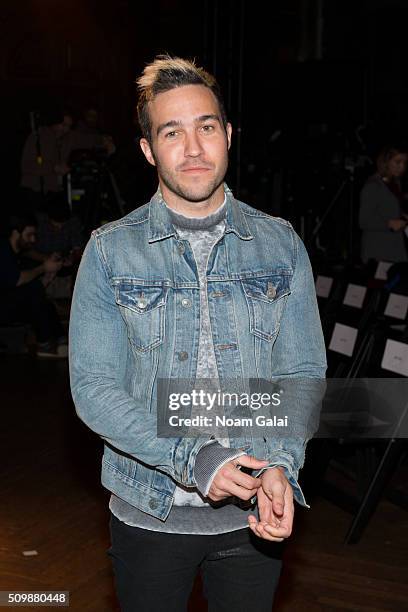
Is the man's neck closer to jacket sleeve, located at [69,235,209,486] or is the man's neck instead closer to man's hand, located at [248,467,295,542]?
jacket sleeve, located at [69,235,209,486]

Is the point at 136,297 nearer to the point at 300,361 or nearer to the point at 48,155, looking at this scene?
the point at 300,361

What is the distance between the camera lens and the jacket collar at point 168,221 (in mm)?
1593

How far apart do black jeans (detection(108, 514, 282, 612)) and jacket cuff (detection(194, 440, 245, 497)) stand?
0.55 ft

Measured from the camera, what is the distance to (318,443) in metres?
3.92

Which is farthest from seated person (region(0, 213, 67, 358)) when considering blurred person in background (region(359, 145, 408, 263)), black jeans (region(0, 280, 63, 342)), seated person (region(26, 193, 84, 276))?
blurred person in background (region(359, 145, 408, 263))

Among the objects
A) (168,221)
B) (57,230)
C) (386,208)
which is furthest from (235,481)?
(57,230)

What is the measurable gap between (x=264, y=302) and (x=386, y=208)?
5.30 meters

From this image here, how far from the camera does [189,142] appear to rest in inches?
60.6

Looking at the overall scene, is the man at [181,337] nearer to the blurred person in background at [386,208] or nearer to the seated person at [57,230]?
the blurred person in background at [386,208]

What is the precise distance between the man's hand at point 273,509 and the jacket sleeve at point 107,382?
4.4 inches

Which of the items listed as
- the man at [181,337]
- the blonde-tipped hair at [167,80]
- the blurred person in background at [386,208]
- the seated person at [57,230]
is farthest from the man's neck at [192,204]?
the seated person at [57,230]

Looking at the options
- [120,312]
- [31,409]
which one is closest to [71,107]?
[31,409]

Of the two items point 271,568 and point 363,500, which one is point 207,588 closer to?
point 271,568

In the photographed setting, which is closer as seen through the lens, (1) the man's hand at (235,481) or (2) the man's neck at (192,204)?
(1) the man's hand at (235,481)
